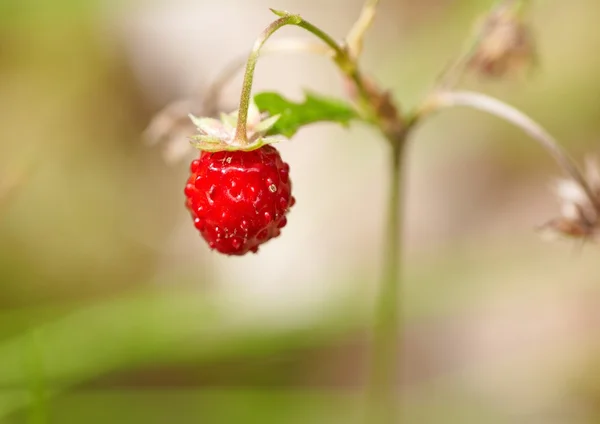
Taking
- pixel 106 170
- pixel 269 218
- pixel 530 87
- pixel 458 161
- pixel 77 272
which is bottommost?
pixel 269 218

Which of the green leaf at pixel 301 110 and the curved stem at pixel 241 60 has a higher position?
the curved stem at pixel 241 60

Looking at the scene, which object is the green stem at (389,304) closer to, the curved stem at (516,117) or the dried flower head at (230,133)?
the curved stem at (516,117)

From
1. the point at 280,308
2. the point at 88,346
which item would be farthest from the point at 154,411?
the point at 280,308

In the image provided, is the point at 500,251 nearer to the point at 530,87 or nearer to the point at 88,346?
the point at 530,87

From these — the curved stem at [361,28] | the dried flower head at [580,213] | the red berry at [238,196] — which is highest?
the curved stem at [361,28]

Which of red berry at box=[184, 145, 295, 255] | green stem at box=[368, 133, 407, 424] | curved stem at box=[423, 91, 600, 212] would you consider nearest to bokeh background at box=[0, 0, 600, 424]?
green stem at box=[368, 133, 407, 424]

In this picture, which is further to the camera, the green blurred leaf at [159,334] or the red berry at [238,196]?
the green blurred leaf at [159,334]

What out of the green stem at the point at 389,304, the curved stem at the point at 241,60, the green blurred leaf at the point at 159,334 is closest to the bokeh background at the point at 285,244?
the green blurred leaf at the point at 159,334
